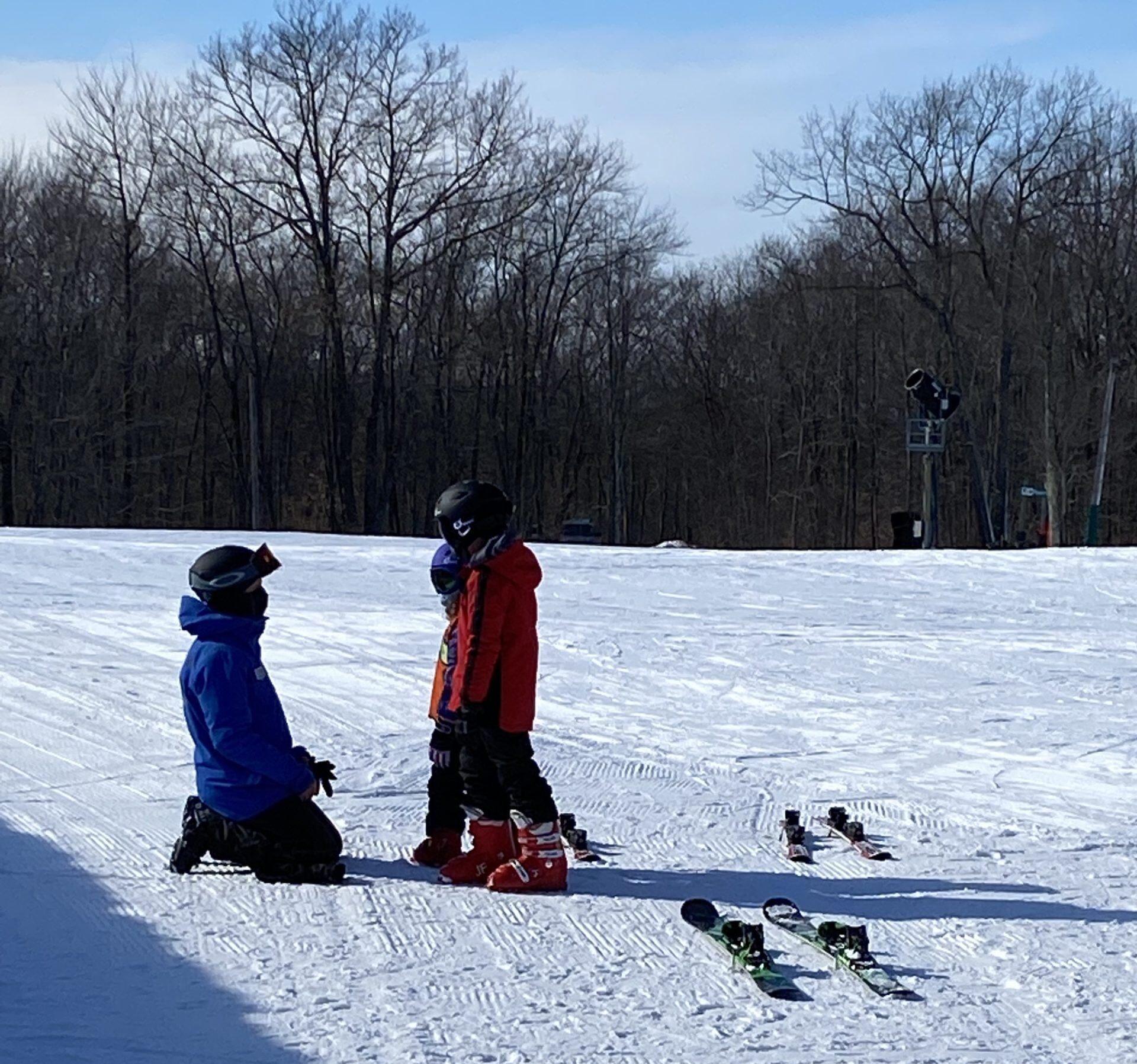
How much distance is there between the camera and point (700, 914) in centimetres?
475

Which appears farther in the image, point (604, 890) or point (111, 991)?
point (604, 890)

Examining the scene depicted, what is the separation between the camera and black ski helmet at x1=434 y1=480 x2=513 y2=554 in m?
4.99

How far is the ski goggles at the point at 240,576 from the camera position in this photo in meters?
5.10

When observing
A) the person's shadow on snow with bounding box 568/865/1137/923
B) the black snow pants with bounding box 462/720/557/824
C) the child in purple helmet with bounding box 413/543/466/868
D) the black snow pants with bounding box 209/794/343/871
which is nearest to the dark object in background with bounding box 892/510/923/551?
the person's shadow on snow with bounding box 568/865/1137/923

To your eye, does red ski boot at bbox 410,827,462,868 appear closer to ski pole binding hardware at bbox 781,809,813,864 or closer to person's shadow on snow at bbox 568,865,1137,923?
person's shadow on snow at bbox 568,865,1137,923

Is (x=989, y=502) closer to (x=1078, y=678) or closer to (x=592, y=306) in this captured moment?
(x=592, y=306)

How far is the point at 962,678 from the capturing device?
10055mm

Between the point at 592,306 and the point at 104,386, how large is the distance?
15.5m

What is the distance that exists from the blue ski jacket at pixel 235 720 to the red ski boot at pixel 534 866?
735 millimetres

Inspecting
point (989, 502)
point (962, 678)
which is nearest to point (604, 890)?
point (962, 678)

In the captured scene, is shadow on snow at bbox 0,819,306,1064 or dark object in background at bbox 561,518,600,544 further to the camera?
dark object in background at bbox 561,518,600,544

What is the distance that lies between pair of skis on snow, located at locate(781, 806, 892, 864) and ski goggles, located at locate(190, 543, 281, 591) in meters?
2.19

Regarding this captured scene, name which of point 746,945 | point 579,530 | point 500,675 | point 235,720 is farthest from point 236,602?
point 579,530

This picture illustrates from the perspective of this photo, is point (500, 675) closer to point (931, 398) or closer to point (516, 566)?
point (516, 566)
